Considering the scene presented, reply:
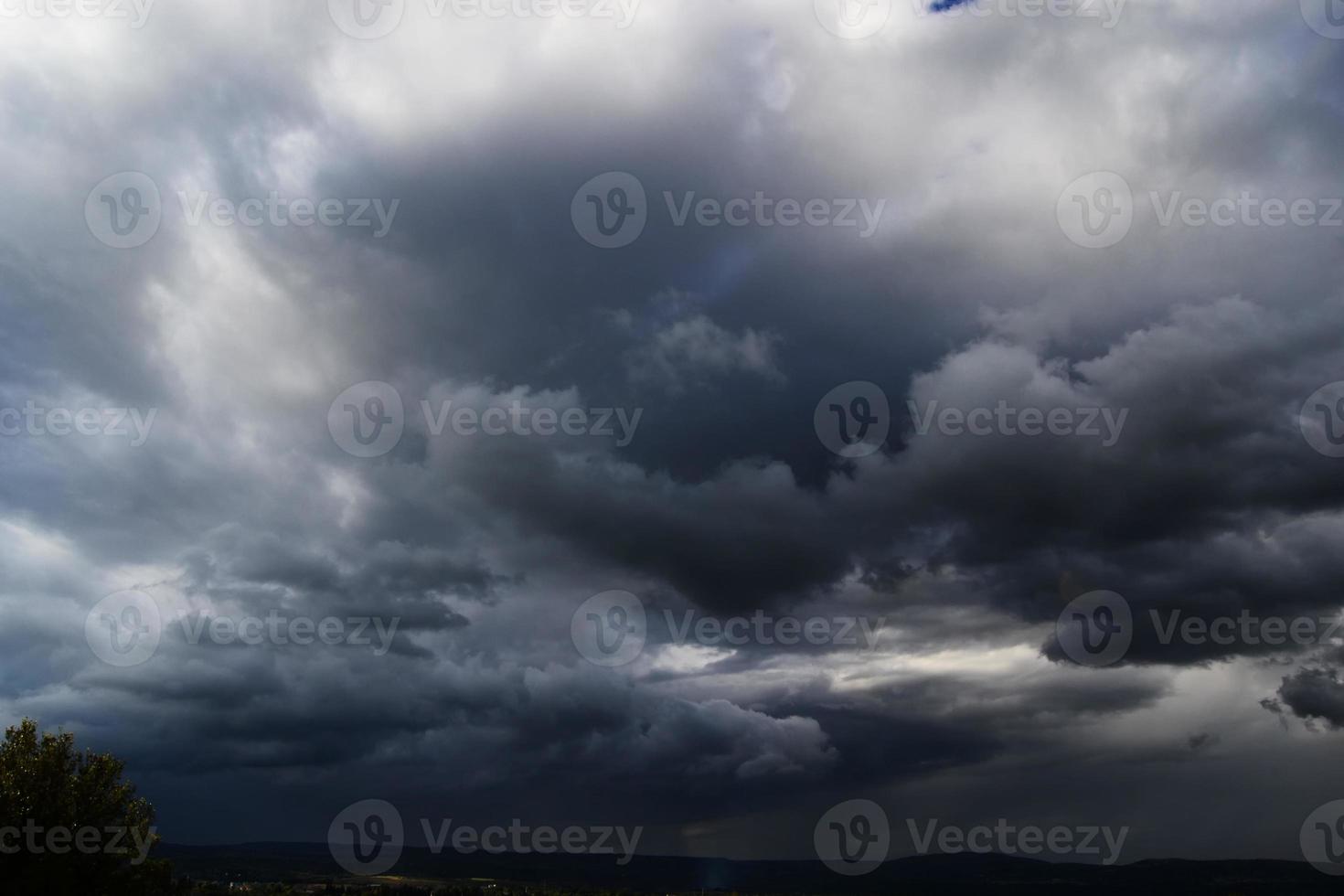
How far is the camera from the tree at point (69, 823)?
63.9m

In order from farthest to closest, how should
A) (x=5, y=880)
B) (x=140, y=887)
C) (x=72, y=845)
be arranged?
1. (x=140, y=887)
2. (x=72, y=845)
3. (x=5, y=880)

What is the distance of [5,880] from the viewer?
6022cm

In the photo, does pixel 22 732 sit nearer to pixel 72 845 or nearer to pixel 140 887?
pixel 72 845

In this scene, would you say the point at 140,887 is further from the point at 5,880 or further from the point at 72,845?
the point at 5,880

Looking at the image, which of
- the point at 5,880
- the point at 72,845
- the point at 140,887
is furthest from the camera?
the point at 140,887

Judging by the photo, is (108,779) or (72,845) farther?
(108,779)

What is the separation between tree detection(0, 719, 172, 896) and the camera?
210 feet

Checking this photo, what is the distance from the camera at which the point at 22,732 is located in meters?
69.4

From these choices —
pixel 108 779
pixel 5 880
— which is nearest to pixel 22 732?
pixel 108 779

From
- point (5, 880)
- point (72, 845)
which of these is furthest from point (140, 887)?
point (5, 880)

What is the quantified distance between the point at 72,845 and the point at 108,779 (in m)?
6.57

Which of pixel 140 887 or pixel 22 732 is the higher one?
pixel 22 732

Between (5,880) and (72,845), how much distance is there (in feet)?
23.9

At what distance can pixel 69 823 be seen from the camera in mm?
68500
